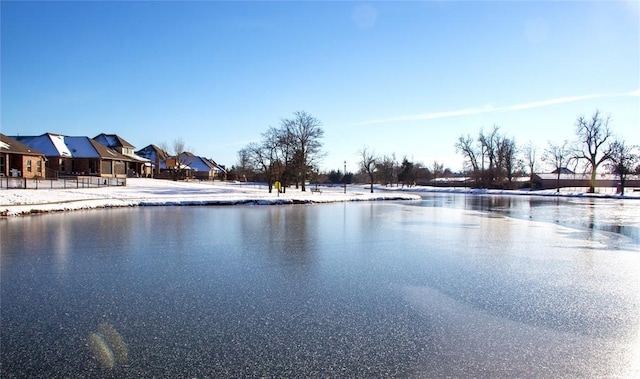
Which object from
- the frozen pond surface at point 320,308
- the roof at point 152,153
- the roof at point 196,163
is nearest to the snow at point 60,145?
the roof at point 152,153

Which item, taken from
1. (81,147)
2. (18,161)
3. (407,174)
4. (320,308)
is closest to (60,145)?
(81,147)

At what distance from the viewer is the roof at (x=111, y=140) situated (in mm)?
62941

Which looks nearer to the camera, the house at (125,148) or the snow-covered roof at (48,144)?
the snow-covered roof at (48,144)

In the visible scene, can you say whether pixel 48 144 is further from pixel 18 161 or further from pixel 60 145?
pixel 18 161

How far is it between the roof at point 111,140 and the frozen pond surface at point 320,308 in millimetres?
56822

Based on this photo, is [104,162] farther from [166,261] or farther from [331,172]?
[331,172]

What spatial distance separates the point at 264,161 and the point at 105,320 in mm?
44937

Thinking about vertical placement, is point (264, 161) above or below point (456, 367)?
above

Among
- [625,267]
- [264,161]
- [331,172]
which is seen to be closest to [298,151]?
[264,161]

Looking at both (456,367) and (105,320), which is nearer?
(456,367)

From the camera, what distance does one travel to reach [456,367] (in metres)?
4.06

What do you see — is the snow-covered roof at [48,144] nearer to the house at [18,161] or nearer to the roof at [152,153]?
the house at [18,161]

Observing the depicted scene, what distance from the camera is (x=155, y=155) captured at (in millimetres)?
80500

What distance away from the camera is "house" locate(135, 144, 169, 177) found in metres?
78.5
